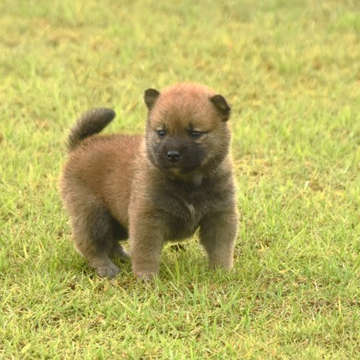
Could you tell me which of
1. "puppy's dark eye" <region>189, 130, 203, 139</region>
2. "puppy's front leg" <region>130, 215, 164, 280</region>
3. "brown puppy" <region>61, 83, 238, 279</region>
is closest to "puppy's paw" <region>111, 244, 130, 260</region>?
"brown puppy" <region>61, 83, 238, 279</region>

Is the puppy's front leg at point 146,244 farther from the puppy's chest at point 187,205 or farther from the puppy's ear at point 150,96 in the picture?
the puppy's ear at point 150,96

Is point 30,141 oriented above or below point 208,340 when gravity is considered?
below

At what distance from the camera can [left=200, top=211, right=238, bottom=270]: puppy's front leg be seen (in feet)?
16.3

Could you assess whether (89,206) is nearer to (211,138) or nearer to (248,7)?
(211,138)

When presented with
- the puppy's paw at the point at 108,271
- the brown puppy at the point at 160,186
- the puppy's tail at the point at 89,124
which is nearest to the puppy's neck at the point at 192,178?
the brown puppy at the point at 160,186

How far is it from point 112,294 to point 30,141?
9.74 ft

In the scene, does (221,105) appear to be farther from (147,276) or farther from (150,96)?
(147,276)

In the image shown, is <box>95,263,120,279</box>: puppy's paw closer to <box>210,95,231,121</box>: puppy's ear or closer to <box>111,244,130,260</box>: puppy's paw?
<box>111,244,130,260</box>: puppy's paw

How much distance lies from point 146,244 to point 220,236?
50 cm

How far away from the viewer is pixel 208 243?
507cm

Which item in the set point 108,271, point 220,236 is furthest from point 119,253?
point 220,236

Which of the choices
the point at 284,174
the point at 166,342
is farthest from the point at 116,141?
the point at 284,174

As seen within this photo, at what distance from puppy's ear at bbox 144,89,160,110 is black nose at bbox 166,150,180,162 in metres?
0.48

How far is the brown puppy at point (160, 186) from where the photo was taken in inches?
183
